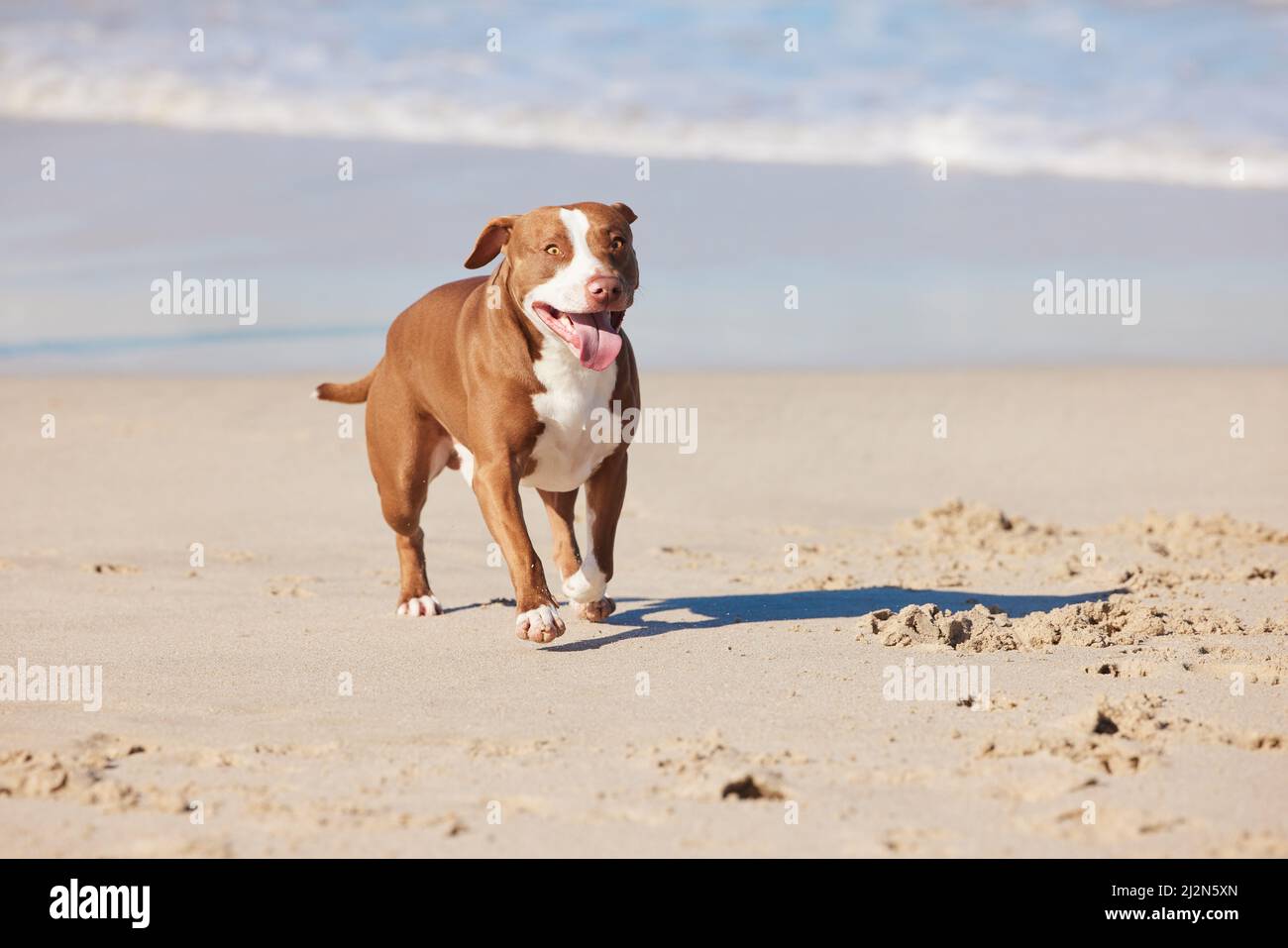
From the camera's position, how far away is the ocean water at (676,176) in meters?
14.3

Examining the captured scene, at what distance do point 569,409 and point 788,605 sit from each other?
4.69ft

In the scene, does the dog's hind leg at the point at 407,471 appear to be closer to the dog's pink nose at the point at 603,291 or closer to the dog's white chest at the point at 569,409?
the dog's white chest at the point at 569,409

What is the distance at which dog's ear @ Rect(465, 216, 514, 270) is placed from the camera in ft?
18.1

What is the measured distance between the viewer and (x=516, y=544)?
5410 mm

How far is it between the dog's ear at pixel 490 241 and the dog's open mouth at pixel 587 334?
0.40 meters

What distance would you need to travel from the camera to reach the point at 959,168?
70.2 feet
